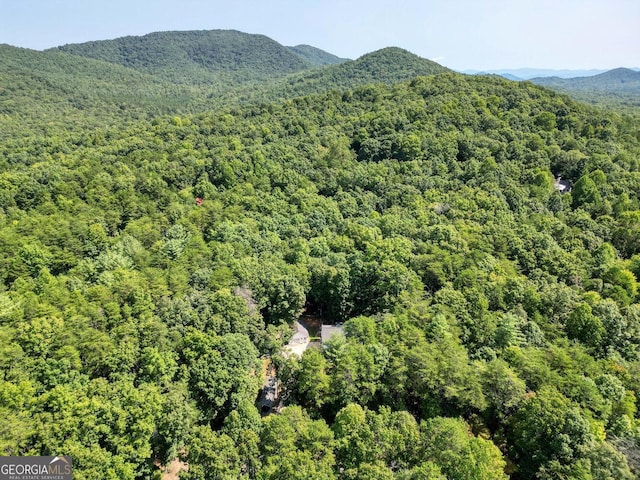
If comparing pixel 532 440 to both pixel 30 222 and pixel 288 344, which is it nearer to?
pixel 288 344

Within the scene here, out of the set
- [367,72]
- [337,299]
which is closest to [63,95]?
[367,72]

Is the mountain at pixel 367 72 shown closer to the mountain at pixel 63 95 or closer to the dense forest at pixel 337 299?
the mountain at pixel 63 95

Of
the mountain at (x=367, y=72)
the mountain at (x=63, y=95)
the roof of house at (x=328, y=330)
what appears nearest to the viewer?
the roof of house at (x=328, y=330)

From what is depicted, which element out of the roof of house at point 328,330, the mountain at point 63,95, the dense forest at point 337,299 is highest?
the mountain at point 63,95

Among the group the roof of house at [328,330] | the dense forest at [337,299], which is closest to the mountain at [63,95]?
the dense forest at [337,299]

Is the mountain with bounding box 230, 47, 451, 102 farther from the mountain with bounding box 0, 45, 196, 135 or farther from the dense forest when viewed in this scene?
the dense forest

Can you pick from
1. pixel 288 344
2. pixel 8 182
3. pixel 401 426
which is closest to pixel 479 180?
pixel 288 344

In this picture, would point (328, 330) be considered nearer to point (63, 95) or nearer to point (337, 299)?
point (337, 299)

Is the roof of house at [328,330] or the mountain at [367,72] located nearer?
the roof of house at [328,330]
